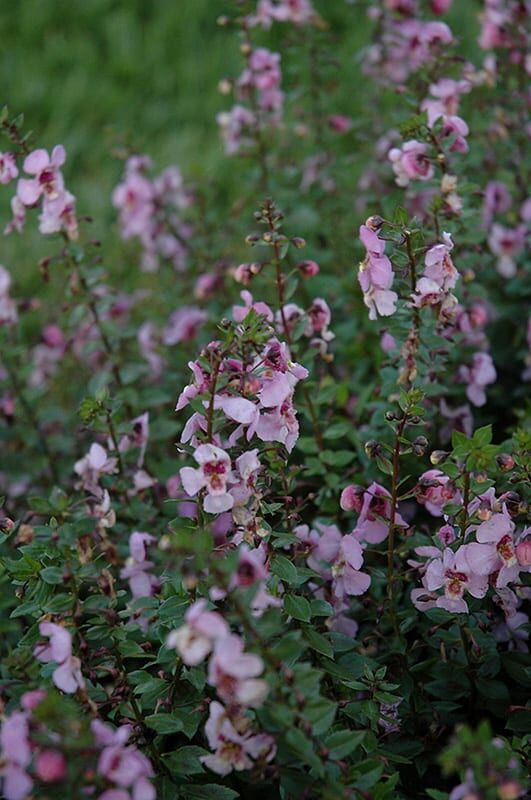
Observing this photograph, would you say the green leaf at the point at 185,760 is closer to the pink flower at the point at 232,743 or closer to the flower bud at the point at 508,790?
the pink flower at the point at 232,743

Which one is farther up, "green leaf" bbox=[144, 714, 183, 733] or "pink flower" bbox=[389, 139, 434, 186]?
"pink flower" bbox=[389, 139, 434, 186]

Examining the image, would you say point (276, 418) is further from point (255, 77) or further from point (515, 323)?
point (255, 77)

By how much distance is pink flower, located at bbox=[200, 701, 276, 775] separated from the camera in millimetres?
1292

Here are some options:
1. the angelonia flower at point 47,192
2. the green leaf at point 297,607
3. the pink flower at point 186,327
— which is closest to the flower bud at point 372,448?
the green leaf at point 297,607

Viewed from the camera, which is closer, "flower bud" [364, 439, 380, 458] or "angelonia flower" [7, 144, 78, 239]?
"flower bud" [364, 439, 380, 458]

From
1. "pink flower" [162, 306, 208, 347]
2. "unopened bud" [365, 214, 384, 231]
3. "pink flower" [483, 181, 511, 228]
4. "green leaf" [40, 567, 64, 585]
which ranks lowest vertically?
"pink flower" [162, 306, 208, 347]

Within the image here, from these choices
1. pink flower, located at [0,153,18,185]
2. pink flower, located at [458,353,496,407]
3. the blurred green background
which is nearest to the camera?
pink flower, located at [0,153,18,185]

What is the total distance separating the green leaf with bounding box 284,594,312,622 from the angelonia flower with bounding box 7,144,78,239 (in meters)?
1.02

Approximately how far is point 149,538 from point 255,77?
1.53 m

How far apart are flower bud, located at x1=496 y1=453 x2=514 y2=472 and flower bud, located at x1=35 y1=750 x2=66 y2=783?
2.60 ft

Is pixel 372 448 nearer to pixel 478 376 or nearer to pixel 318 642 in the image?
pixel 318 642

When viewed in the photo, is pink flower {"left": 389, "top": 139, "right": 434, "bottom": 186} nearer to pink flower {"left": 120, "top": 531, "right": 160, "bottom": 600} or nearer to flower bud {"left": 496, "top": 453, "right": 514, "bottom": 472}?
flower bud {"left": 496, "top": 453, "right": 514, "bottom": 472}

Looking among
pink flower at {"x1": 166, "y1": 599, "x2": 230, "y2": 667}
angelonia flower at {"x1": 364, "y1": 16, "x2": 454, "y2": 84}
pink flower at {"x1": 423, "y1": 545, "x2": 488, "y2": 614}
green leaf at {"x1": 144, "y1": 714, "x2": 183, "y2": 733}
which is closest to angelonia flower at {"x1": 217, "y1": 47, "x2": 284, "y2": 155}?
angelonia flower at {"x1": 364, "y1": 16, "x2": 454, "y2": 84}

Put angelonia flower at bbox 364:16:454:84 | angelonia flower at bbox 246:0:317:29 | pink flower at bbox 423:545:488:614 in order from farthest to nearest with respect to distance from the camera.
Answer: angelonia flower at bbox 246:0:317:29
angelonia flower at bbox 364:16:454:84
pink flower at bbox 423:545:488:614
